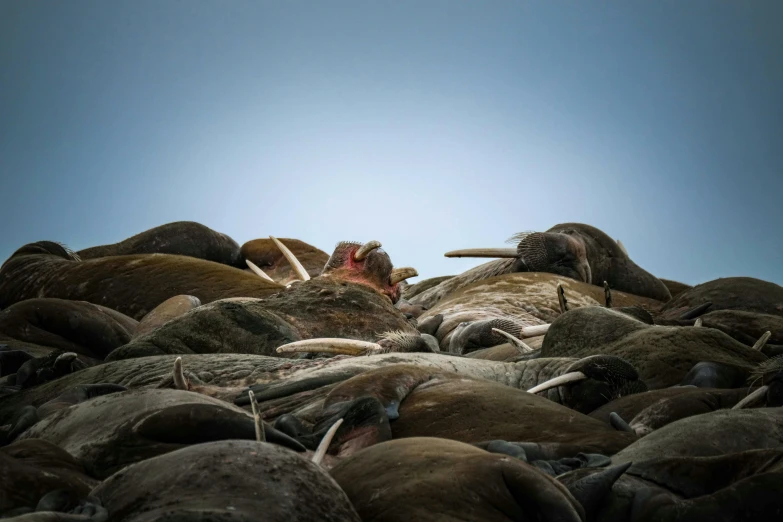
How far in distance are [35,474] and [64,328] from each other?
866 centimetres

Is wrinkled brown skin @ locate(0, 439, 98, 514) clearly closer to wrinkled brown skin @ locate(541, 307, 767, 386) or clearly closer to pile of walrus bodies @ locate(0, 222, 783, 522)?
pile of walrus bodies @ locate(0, 222, 783, 522)

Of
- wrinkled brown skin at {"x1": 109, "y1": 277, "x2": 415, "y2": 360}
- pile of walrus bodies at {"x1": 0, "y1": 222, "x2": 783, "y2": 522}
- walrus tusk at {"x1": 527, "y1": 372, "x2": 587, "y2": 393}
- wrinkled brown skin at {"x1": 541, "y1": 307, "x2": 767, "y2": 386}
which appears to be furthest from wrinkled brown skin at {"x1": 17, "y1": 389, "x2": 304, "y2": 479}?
wrinkled brown skin at {"x1": 541, "y1": 307, "x2": 767, "y2": 386}

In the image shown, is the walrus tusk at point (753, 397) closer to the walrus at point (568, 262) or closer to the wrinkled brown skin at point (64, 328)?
the wrinkled brown skin at point (64, 328)

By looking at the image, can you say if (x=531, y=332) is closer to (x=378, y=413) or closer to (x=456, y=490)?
(x=378, y=413)

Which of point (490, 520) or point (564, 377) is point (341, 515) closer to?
point (490, 520)

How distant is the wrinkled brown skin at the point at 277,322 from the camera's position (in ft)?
31.7

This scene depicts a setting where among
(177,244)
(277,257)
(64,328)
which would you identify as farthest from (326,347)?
(277,257)

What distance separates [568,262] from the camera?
1841 cm

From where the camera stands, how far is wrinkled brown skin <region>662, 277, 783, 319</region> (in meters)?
14.5

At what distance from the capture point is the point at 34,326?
12773 millimetres

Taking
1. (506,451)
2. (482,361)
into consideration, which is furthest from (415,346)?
(506,451)

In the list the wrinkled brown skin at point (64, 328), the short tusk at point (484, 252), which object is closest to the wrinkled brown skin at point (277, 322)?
the wrinkled brown skin at point (64, 328)

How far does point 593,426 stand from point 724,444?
102cm

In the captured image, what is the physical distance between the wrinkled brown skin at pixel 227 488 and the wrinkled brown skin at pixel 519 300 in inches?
385
